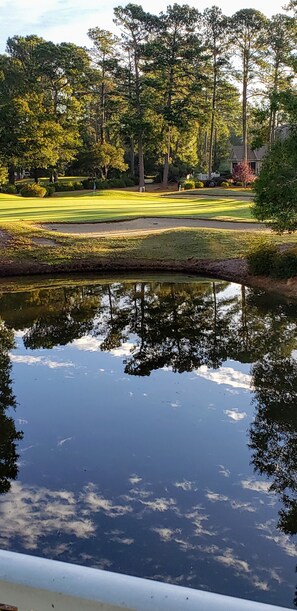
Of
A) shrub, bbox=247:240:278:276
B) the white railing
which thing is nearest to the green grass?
shrub, bbox=247:240:278:276

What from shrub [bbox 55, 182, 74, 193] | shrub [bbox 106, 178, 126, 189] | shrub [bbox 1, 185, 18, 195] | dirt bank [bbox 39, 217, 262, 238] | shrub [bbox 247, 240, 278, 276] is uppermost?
shrub [bbox 106, 178, 126, 189]

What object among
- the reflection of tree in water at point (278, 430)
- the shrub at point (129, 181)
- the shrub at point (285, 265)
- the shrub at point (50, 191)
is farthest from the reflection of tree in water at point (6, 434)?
the shrub at point (129, 181)

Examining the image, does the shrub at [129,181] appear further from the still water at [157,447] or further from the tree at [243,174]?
the still water at [157,447]

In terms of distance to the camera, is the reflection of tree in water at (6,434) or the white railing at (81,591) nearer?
the white railing at (81,591)

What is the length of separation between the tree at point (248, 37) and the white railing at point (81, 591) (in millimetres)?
54234

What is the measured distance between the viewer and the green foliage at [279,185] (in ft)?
51.6

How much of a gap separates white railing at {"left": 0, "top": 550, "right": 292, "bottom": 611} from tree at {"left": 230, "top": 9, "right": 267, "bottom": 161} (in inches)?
2135

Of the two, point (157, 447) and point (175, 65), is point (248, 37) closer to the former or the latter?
point (175, 65)

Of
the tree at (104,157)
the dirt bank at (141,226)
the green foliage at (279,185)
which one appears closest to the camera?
the green foliage at (279,185)

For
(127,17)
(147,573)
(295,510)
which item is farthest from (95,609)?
(127,17)

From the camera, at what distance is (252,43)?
5025 cm

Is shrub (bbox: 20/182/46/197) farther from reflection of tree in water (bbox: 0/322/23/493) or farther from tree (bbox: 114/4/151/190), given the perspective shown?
reflection of tree in water (bbox: 0/322/23/493)

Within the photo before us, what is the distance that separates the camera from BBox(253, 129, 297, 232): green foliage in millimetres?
15734

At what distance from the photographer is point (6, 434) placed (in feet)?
26.5
